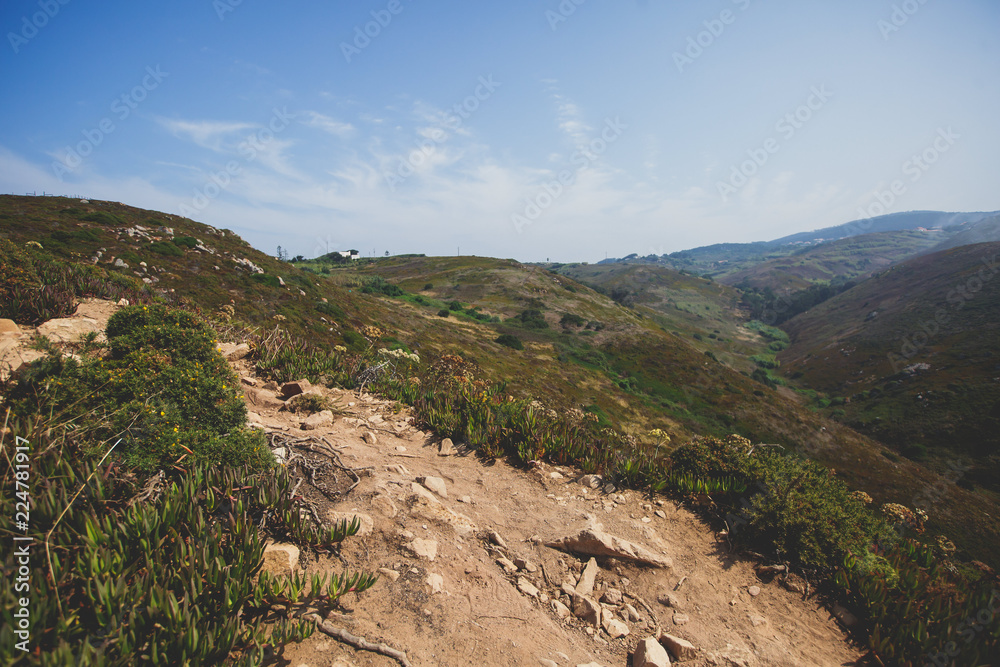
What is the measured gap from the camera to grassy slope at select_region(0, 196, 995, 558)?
2347cm

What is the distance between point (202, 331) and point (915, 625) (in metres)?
8.40

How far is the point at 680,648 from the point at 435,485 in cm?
324

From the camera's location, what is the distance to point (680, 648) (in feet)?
11.3

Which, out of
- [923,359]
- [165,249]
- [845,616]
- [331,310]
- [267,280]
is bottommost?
[923,359]

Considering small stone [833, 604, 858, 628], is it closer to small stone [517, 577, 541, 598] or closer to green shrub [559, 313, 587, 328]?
small stone [517, 577, 541, 598]

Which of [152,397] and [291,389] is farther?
[291,389]

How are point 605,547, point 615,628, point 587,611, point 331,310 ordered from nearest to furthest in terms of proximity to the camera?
point 615,628
point 587,611
point 605,547
point 331,310

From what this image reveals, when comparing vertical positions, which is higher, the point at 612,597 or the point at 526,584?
the point at 526,584

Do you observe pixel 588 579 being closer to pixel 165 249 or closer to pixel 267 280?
pixel 267 280

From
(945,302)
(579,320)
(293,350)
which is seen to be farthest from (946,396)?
(293,350)

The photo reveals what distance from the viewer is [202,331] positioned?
574cm

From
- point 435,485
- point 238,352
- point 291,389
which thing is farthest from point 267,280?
point 435,485

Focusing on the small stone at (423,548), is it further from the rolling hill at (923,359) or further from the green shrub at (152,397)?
the rolling hill at (923,359)

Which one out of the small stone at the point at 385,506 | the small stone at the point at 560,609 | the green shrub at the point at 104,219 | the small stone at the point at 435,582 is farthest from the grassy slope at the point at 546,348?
the small stone at the point at 560,609
